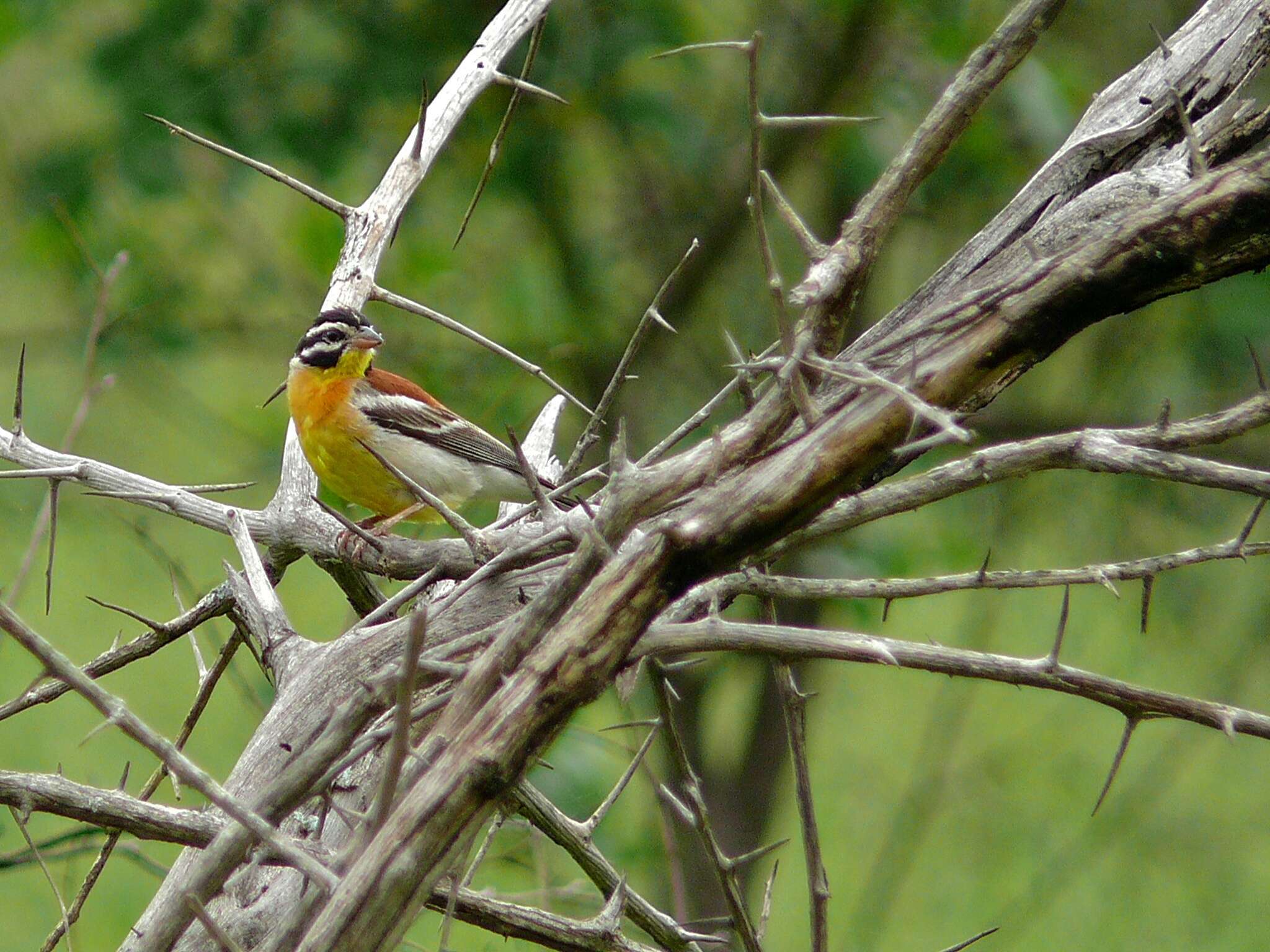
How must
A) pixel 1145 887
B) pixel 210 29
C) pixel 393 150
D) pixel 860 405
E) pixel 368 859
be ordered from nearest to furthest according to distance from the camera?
pixel 368 859, pixel 860 405, pixel 210 29, pixel 393 150, pixel 1145 887

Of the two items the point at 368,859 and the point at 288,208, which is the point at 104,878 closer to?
the point at 288,208

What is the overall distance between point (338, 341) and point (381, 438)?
67 cm

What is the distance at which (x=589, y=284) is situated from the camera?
7.69m

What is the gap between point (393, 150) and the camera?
307 inches

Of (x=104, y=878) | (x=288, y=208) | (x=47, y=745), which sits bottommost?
(x=104, y=878)

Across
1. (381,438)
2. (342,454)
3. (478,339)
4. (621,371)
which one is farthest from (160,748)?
(381,438)

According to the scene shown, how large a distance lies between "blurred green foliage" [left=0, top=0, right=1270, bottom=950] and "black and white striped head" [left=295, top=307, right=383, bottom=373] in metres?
1.02

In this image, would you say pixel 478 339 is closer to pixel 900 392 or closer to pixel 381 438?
pixel 900 392

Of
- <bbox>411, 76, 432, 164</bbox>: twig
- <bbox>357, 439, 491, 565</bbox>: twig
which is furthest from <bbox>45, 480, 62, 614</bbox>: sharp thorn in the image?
<bbox>411, 76, 432, 164</bbox>: twig

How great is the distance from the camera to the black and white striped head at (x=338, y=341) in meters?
4.52

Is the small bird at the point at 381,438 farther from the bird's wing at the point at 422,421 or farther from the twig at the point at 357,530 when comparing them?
the twig at the point at 357,530

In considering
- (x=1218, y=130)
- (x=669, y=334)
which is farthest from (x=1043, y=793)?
(x=1218, y=130)

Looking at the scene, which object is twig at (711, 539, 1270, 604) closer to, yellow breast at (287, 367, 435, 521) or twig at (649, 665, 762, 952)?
twig at (649, 665, 762, 952)

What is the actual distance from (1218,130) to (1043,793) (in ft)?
34.0
